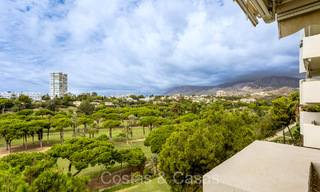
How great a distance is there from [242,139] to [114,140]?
1909 centimetres

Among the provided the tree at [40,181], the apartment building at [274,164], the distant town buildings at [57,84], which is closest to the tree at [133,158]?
the tree at [40,181]

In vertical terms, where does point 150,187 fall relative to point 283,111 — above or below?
below

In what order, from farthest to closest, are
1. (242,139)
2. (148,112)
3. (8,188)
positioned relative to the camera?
(148,112), (242,139), (8,188)

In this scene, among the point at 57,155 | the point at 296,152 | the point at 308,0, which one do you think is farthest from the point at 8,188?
the point at 57,155

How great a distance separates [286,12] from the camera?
1.81m

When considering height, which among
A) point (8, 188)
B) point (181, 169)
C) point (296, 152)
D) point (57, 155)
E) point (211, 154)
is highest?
point (296, 152)

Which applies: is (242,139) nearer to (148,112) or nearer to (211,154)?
(211,154)

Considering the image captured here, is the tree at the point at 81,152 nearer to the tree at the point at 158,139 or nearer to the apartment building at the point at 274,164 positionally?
the tree at the point at 158,139

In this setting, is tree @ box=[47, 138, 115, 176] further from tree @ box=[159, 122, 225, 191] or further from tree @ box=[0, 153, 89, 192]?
tree @ box=[0, 153, 89, 192]

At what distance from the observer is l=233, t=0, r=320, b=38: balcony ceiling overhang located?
1656 mm

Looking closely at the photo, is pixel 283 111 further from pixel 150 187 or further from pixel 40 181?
pixel 40 181

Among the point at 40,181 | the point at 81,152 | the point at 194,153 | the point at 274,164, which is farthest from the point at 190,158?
the point at 81,152

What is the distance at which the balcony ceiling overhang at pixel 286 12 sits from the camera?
65.2 inches

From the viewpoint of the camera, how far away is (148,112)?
32625mm
